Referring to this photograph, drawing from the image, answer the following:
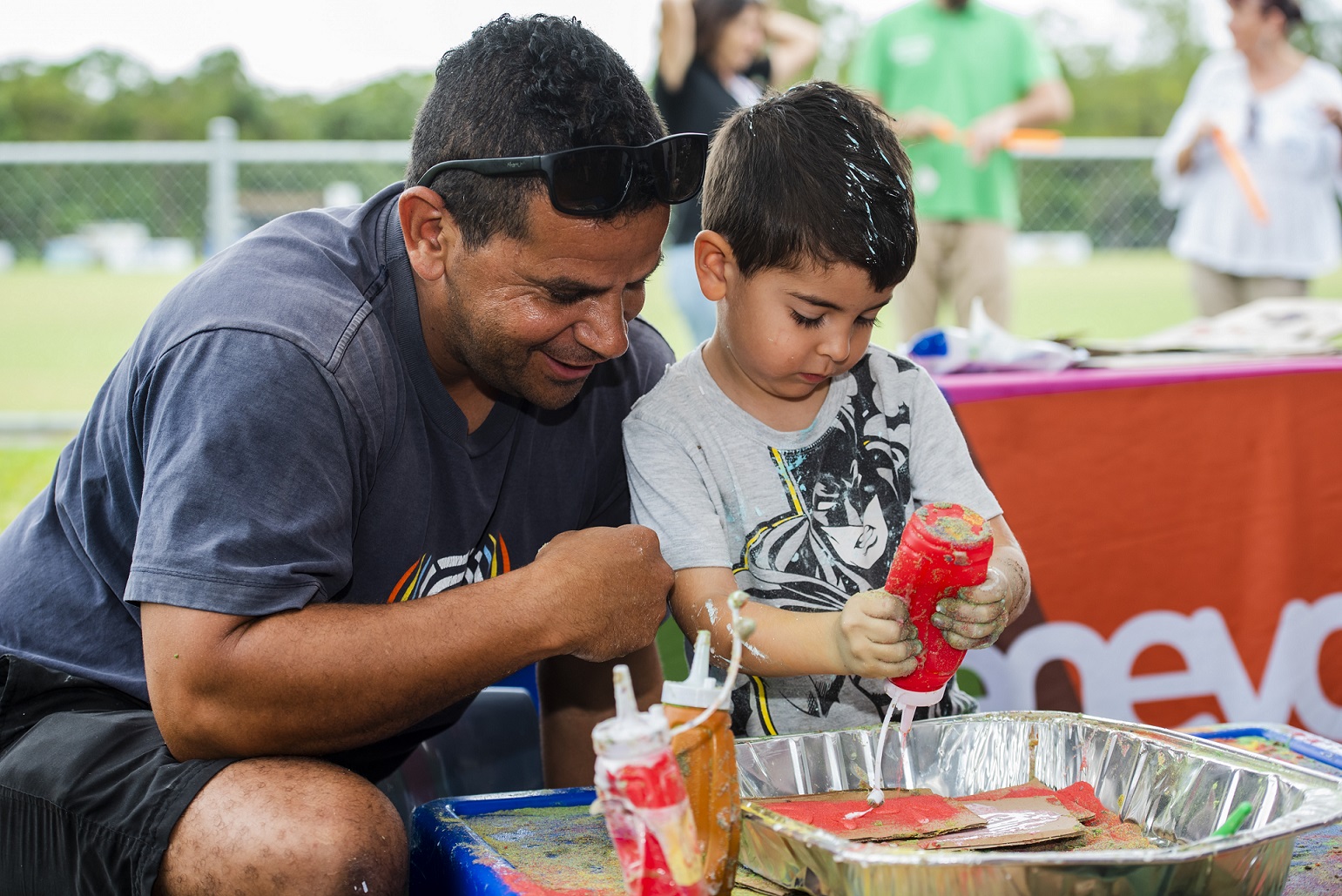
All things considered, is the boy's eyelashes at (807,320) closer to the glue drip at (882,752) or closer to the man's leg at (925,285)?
the glue drip at (882,752)

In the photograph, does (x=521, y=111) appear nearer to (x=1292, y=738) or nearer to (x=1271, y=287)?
(x=1292, y=738)

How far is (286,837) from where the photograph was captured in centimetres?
136

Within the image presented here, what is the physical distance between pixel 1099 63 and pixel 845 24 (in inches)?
429

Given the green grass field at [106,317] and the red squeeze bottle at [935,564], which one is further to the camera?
the green grass field at [106,317]

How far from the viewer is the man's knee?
1348 millimetres

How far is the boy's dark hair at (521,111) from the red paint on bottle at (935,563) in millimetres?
628

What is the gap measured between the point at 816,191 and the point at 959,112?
352cm

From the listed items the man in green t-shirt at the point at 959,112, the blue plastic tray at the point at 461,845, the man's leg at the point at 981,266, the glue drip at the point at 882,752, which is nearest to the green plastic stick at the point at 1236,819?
the glue drip at the point at 882,752

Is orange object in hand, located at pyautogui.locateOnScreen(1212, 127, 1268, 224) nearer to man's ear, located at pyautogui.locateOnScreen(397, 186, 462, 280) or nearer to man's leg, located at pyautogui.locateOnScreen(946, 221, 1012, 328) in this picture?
man's leg, located at pyautogui.locateOnScreen(946, 221, 1012, 328)

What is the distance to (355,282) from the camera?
1.74 meters

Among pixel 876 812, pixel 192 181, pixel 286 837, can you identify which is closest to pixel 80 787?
pixel 286 837

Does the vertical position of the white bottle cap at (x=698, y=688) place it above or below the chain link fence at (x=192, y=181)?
below

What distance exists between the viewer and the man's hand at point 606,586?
60.9 inches

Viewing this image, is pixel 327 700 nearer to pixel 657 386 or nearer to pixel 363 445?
pixel 363 445
